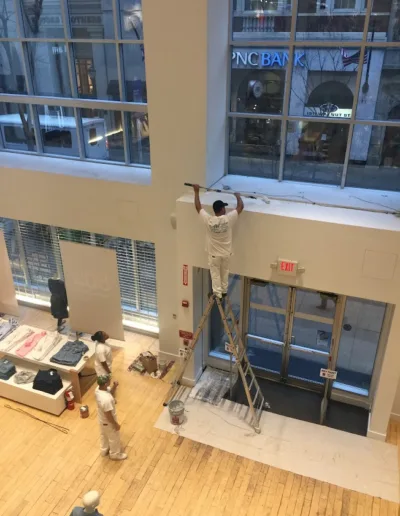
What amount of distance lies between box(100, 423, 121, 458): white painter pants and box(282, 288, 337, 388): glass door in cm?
A: 256

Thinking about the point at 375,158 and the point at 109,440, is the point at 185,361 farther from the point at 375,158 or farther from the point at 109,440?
the point at 375,158

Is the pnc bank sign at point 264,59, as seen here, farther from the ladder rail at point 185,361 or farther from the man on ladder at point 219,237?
the ladder rail at point 185,361

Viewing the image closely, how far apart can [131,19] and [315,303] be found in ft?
14.7

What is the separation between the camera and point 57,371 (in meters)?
6.31

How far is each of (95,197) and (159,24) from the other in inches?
97.3

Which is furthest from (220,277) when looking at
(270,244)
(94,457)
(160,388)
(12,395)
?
(12,395)

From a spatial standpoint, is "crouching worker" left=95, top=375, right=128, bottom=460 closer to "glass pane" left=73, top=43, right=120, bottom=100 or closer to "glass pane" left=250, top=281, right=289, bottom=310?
"glass pane" left=250, top=281, right=289, bottom=310

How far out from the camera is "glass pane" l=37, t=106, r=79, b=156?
677cm

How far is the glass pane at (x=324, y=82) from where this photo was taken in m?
5.28

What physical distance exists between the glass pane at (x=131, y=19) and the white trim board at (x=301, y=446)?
506 cm

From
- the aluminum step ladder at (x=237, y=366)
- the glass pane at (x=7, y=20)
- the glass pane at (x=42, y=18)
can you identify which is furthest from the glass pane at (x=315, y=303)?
the glass pane at (x=7, y=20)

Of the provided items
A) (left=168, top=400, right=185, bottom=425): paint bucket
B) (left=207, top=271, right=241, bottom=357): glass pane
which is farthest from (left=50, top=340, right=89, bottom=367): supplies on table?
(left=207, top=271, right=241, bottom=357): glass pane

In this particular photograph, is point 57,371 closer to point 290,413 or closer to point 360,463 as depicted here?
point 290,413

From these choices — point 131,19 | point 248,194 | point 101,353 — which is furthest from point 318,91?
point 101,353
